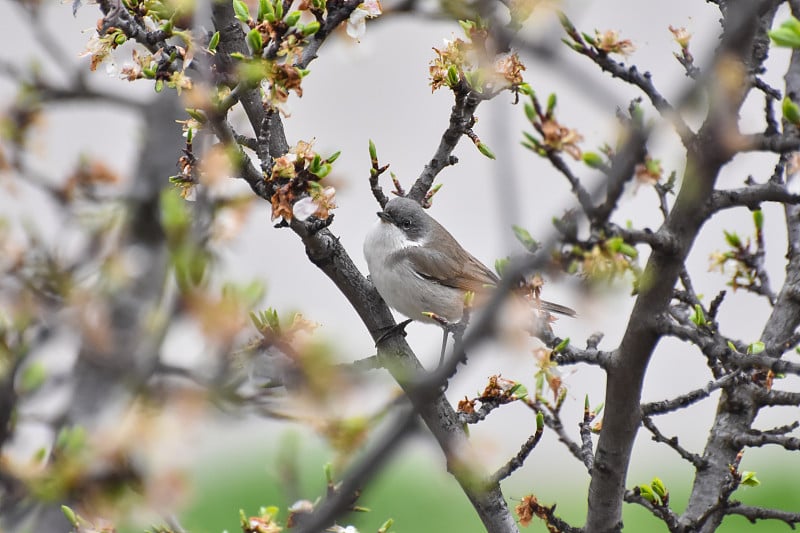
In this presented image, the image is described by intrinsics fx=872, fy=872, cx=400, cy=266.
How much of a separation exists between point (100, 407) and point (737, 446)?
1.83m

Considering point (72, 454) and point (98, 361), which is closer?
point (72, 454)

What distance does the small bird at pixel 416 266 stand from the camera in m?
4.52

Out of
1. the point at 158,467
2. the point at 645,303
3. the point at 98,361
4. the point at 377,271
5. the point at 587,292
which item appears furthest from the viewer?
the point at 377,271

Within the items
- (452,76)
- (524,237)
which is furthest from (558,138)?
(452,76)

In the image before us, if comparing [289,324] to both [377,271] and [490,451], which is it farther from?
[377,271]

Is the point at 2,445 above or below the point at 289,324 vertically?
below

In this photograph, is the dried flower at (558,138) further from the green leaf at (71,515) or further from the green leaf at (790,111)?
the green leaf at (71,515)

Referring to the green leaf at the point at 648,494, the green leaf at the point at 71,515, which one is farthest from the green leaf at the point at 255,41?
the green leaf at the point at 648,494

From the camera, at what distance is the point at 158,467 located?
3.64 ft

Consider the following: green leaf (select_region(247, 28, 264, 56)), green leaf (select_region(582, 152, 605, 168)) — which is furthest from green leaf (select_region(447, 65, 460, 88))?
green leaf (select_region(582, 152, 605, 168))

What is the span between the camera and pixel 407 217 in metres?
4.69

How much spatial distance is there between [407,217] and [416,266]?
27cm

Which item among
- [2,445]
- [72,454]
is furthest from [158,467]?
[2,445]

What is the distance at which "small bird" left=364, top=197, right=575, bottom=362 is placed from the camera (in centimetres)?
452
